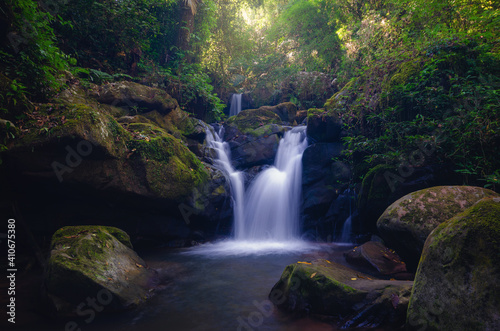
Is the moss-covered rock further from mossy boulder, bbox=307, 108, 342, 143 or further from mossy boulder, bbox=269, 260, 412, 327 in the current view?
mossy boulder, bbox=269, 260, 412, 327

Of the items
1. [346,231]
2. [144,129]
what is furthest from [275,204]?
[144,129]

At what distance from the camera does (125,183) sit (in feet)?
20.0

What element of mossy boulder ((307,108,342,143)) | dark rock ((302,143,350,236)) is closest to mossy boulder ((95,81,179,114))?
mossy boulder ((307,108,342,143))

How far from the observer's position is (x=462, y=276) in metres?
2.28

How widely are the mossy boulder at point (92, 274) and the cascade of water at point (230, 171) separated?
4828 millimetres

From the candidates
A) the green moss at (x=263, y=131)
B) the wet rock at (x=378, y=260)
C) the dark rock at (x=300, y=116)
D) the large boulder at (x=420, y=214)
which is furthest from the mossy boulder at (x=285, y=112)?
the large boulder at (x=420, y=214)

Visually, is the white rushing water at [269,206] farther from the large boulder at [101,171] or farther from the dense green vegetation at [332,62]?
the dense green vegetation at [332,62]

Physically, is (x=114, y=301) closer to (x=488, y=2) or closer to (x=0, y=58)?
(x=0, y=58)

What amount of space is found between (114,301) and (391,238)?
4716 millimetres

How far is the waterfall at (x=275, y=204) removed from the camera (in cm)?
894

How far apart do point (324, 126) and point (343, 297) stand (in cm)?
718

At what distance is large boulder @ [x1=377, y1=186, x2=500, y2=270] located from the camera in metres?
4.23

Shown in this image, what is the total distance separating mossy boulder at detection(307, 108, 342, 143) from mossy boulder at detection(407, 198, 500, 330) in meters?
6.96

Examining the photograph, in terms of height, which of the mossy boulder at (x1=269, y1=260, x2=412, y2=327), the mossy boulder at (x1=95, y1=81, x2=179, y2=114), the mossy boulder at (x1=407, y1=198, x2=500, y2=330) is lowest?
the mossy boulder at (x1=269, y1=260, x2=412, y2=327)
